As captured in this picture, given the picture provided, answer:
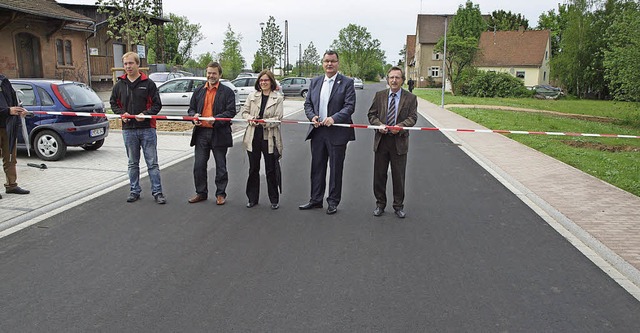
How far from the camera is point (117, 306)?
13.5 feet

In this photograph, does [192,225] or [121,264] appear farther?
[192,225]

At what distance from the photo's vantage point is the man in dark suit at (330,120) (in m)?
6.82

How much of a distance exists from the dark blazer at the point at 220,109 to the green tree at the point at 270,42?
58.4 metres

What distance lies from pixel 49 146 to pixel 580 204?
30.5ft

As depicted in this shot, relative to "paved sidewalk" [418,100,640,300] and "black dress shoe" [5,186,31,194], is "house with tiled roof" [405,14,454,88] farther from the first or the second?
"black dress shoe" [5,186,31,194]

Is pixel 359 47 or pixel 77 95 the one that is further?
pixel 359 47

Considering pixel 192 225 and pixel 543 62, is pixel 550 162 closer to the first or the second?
pixel 192 225

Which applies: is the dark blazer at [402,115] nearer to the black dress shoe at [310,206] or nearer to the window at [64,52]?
the black dress shoe at [310,206]

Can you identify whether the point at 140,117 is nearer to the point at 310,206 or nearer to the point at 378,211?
the point at 310,206

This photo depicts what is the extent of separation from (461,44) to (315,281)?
49.2 m

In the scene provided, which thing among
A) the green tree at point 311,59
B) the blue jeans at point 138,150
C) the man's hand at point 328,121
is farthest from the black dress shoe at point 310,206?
the green tree at point 311,59

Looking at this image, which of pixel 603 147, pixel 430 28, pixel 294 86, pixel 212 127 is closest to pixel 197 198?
pixel 212 127

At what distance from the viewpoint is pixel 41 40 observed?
2608 centimetres

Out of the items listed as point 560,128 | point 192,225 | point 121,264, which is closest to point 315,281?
point 121,264
